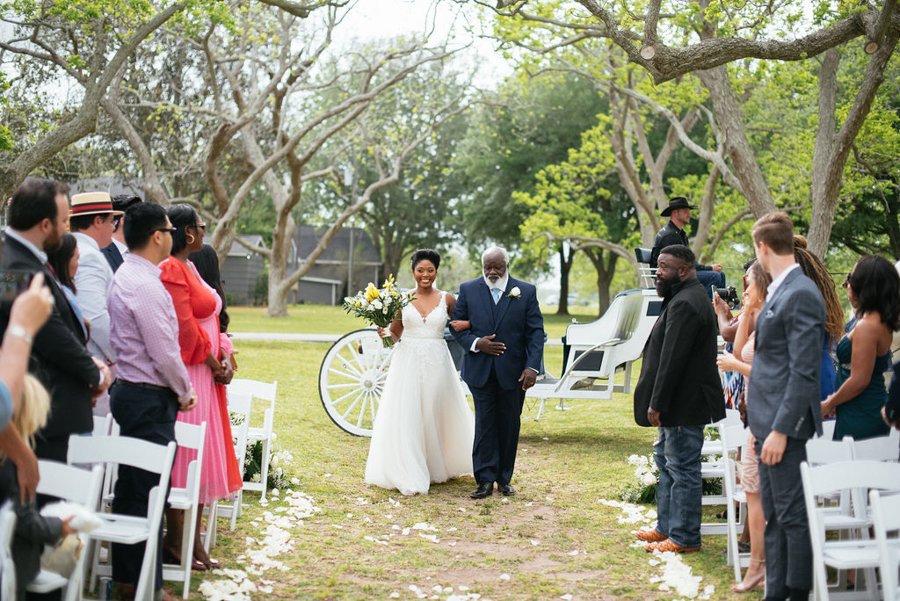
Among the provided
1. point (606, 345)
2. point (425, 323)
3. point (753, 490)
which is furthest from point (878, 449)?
point (606, 345)

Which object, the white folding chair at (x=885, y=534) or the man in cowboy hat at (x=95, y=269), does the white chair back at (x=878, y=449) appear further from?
the man in cowboy hat at (x=95, y=269)

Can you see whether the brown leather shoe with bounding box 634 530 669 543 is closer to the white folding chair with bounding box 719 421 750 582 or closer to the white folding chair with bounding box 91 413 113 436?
the white folding chair with bounding box 719 421 750 582

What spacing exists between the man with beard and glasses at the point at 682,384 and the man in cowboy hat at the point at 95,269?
3.32 metres

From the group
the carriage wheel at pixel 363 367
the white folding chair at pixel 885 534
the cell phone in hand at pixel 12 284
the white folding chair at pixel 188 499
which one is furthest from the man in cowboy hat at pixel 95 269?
the carriage wheel at pixel 363 367

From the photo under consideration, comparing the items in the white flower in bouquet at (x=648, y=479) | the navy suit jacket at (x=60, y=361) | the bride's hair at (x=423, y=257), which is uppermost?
the bride's hair at (x=423, y=257)

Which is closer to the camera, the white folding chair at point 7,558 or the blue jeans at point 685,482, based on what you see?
the white folding chair at point 7,558

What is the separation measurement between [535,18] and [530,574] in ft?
37.2

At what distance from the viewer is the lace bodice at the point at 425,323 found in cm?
802

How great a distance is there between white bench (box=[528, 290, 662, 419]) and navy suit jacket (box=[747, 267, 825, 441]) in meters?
4.87

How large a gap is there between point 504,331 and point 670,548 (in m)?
2.40

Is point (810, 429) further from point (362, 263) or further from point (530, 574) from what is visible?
point (362, 263)

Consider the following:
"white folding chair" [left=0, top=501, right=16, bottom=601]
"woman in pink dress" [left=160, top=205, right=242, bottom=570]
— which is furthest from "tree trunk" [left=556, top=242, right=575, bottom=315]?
"white folding chair" [left=0, top=501, right=16, bottom=601]

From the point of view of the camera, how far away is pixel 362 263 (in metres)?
61.9

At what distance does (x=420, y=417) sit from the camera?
789cm
